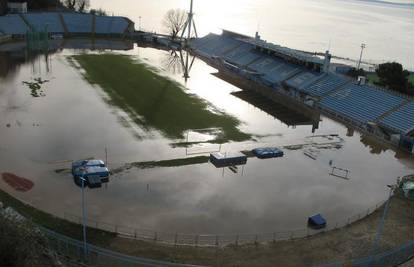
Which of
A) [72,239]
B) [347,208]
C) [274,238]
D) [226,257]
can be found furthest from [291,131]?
[72,239]

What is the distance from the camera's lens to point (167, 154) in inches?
1143

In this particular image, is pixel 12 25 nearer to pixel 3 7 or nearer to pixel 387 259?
pixel 3 7

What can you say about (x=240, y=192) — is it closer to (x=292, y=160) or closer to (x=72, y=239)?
(x=292, y=160)

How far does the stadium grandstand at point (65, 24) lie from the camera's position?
65.2 meters

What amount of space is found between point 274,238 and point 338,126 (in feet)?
69.4

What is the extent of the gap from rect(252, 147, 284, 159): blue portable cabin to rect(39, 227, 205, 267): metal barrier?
14439mm

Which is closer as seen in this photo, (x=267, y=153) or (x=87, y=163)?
(x=87, y=163)

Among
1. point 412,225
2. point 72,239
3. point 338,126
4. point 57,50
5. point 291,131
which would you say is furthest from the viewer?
point 57,50

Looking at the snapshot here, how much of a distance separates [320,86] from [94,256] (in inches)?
1395

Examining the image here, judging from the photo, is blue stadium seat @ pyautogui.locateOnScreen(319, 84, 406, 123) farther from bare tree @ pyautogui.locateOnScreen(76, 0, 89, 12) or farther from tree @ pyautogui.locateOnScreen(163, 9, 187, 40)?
bare tree @ pyautogui.locateOnScreen(76, 0, 89, 12)

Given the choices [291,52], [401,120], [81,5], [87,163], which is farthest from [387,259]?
[81,5]

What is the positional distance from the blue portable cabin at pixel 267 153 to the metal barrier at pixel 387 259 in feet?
41.7

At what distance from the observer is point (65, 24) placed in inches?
2813

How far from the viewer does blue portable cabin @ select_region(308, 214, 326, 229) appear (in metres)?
22.0
